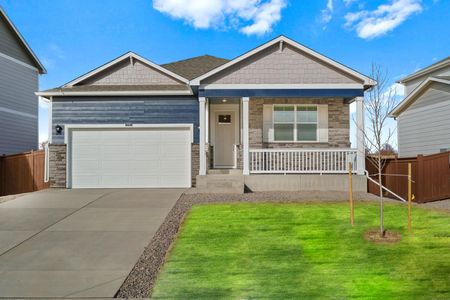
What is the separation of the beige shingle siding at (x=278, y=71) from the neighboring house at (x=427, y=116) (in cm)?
538

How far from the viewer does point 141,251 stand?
599cm

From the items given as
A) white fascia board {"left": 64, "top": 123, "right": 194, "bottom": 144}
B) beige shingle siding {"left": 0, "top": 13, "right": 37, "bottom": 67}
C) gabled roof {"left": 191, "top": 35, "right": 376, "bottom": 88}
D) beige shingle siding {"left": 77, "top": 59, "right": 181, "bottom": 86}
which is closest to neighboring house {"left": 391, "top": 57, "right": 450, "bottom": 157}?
gabled roof {"left": 191, "top": 35, "right": 376, "bottom": 88}

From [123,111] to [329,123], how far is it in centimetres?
825

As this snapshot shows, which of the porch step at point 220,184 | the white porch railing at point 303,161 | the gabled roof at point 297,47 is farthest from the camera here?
the white porch railing at point 303,161


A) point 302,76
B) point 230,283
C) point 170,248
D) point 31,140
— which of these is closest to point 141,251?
point 170,248

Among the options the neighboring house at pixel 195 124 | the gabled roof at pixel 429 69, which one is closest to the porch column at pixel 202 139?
the neighboring house at pixel 195 124

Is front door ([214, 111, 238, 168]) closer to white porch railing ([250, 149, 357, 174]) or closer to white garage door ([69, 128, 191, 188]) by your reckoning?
white garage door ([69, 128, 191, 188])

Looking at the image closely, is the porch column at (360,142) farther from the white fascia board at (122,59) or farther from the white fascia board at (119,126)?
the white fascia board at (122,59)

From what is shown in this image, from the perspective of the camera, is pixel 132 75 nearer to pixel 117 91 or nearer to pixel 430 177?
pixel 117 91

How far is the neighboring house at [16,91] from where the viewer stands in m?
17.3

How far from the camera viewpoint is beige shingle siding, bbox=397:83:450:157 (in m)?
14.1

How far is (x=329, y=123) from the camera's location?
43.8 ft

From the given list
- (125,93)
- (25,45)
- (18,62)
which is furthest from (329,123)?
(25,45)

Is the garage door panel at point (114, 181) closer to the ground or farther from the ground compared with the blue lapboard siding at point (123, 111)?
closer to the ground
